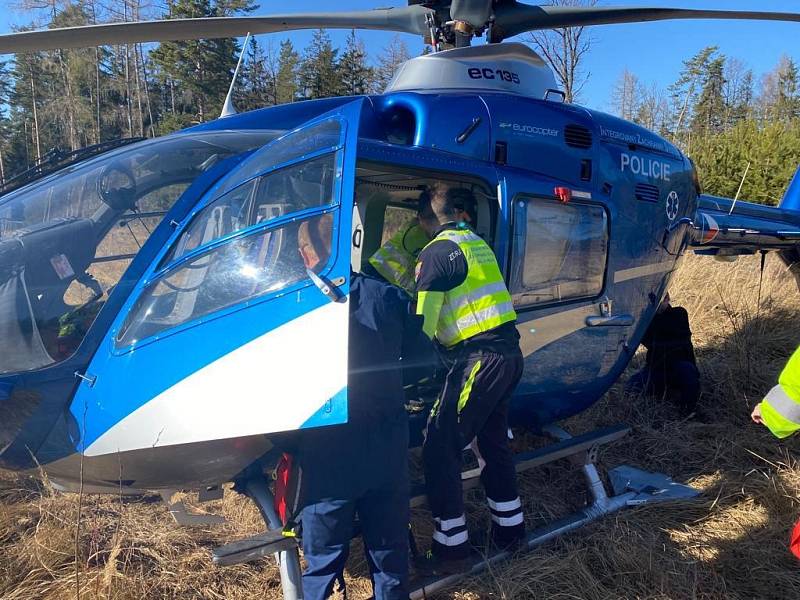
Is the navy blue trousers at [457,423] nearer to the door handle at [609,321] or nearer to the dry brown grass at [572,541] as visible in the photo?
the dry brown grass at [572,541]

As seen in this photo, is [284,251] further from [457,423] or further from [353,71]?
[353,71]

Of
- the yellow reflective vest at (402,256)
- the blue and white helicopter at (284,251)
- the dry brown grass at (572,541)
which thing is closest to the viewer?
the blue and white helicopter at (284,251)

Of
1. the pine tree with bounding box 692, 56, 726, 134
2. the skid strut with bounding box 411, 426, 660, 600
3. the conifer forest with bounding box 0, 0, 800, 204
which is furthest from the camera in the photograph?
the pine tree with bounding box 692, 56, 726, 134

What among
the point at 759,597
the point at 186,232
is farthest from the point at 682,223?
the point at 186,232

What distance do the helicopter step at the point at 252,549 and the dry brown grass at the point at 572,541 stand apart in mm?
688

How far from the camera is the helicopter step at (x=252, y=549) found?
2209mm

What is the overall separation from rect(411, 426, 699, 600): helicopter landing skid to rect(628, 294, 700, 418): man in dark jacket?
1244mm

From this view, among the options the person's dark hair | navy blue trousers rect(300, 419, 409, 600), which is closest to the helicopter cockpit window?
the person's dark hair

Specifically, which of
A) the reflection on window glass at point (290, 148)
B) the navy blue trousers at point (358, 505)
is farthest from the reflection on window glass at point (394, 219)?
the navy blue trousers at point (358, 505)

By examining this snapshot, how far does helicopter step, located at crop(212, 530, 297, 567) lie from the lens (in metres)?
2.21

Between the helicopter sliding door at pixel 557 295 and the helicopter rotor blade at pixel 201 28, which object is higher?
the helicopter rotor blade at pixel 201 28

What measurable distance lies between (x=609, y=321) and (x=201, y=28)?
298cm

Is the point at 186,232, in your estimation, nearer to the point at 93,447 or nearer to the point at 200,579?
the point at 93,447

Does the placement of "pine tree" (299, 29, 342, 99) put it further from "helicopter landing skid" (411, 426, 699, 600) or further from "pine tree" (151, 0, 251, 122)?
"helicopter landing skid" (411, 426, 699, 600)
